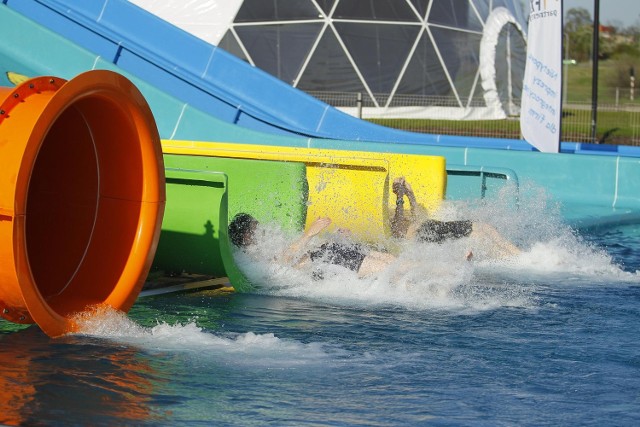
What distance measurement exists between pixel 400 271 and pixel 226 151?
219 cm

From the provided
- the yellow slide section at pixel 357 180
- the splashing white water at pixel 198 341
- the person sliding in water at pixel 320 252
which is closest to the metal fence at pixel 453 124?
the yellow slide section at pixel 357 180

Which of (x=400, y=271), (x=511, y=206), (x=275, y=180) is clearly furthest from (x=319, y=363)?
(x=511, y=206)

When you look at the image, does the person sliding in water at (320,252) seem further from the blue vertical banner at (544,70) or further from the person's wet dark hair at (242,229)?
the blue vertical banner at (544,70)

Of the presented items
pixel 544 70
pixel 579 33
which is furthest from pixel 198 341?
pixel 579 33

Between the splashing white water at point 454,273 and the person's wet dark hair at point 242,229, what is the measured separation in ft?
0.32

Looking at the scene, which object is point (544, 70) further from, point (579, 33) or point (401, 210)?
point (579, 33)

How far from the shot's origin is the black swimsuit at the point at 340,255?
281 inches

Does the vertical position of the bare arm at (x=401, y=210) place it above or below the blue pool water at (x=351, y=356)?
above

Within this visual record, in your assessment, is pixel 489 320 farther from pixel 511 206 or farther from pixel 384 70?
pixel 384 70

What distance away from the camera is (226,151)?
8.39m

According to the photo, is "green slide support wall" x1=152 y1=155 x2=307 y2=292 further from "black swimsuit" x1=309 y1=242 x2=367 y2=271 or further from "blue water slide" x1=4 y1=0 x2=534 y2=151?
"blue water slide" x1=4 y1=0 x2=534 y2=151

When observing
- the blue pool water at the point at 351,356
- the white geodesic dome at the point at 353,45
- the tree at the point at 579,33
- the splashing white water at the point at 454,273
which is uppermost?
the tree at the point at 579,33

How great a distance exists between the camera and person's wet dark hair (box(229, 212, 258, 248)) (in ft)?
24.0

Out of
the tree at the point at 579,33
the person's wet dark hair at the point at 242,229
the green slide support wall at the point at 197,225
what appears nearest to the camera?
the green slide support wall at the point at 197,225
